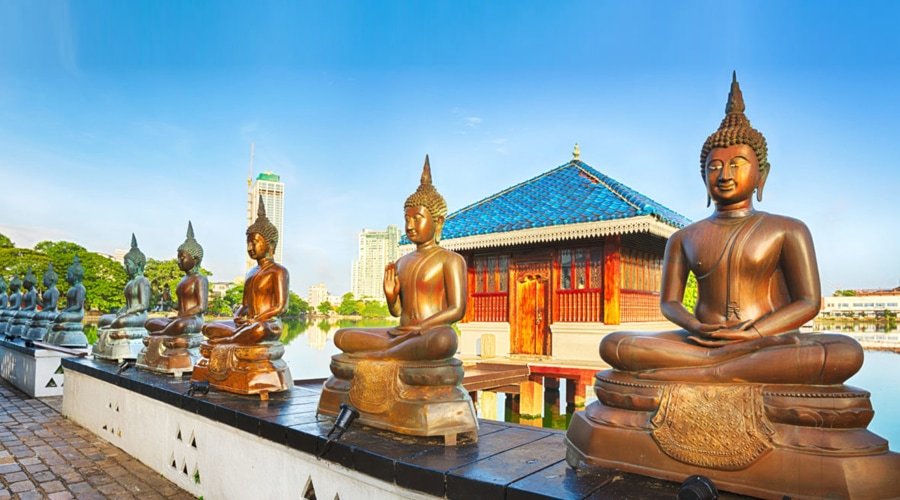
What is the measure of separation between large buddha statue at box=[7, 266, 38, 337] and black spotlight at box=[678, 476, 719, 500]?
14453 millimetres

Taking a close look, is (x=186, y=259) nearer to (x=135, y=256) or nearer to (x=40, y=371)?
(x=135, y=256)

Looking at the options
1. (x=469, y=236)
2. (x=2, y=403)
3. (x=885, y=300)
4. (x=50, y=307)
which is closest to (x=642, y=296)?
(x=469, y=236)

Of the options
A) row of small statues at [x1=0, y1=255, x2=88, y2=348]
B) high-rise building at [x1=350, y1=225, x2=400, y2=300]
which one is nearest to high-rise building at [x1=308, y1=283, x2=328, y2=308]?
high-rise building at [x1=350, y1=225, x2=400, y2=300]

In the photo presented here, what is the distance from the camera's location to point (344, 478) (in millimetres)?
3033

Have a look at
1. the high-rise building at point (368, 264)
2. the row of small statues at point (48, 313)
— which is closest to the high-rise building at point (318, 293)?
the high-rise building at point (368, 264)

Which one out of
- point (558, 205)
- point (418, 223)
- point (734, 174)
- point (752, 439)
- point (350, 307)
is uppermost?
point (558, 205)

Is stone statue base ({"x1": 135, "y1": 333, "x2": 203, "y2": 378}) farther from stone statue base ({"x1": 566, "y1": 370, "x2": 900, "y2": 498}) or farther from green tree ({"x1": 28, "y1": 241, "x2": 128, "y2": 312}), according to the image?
green tree ({"x1": 28, "y1": 241, "x2": 128, "y2": 312})

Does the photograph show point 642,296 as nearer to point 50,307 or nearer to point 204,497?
point 204,497

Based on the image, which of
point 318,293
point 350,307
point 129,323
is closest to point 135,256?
point 129,323

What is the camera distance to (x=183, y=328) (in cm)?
623

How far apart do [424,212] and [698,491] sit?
2.29m

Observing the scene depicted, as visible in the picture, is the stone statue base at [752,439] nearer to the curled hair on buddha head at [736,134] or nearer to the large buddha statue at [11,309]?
the curled hair on buddha head at [736,134]

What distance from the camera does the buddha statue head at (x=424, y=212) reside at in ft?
12.0

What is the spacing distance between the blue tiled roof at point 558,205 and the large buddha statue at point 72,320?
299 inches
